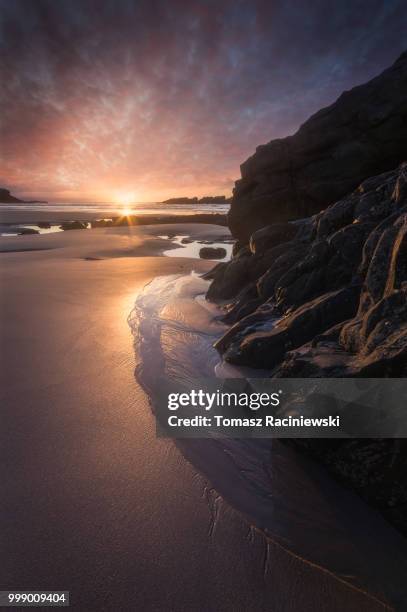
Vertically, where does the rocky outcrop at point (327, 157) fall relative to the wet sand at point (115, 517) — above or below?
above

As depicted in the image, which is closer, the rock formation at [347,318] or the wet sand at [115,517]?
the wet sand at [115,517]

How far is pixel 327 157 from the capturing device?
1377 cm

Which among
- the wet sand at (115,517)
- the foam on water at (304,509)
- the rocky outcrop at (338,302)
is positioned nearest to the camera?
the wet sand at (115,517)

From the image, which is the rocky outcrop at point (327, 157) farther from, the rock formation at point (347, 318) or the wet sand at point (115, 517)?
the wet sand at point (115, 517)

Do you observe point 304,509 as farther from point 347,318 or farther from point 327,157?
point 327,157

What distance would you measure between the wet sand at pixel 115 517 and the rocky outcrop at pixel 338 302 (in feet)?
5.78

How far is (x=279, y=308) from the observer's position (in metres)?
6.21

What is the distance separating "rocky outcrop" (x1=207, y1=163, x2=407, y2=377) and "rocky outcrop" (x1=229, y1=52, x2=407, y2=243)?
256 inches

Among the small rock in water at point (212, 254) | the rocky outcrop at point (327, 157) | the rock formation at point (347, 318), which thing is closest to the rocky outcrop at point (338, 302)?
the rock formation at point (347, 318)

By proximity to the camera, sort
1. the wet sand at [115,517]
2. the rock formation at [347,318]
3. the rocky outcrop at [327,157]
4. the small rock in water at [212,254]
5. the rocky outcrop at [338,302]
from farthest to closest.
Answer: the small rock in water at [212,254], the rocky outcrop at [327,157], the rocky outcrop at [338,302], the rock formation at [347,318], the wet sand at [115,517]

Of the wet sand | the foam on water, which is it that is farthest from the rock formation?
the wet sand

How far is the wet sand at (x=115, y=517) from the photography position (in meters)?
2.05

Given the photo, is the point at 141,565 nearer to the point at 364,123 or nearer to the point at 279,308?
the point at 279,308

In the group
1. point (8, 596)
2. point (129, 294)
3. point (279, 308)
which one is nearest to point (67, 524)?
point (8, 596)
